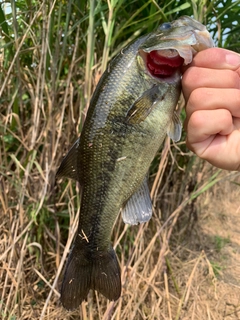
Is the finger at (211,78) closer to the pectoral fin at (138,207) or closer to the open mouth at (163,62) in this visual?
the open mouth at (163,62)

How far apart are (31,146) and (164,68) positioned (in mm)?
1003

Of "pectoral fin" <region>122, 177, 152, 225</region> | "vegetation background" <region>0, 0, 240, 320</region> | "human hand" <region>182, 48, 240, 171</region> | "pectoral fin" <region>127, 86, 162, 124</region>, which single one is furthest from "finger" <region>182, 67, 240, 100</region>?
"vegetation background" <region>0, 0, 240, 320</region>

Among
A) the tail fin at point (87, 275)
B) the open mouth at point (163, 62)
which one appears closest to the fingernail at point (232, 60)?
the open mouth at point (163, 62)

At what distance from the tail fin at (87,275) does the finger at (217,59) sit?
2.43 ft

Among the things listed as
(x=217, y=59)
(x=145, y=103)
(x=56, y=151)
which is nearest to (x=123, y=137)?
(x=145, y=103)

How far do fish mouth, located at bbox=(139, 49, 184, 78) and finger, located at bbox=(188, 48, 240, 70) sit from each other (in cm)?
6

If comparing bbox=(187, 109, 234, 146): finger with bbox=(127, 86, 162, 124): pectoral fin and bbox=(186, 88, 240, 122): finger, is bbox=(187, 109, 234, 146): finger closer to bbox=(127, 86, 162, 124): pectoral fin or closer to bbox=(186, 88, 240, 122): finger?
bbox=(186, 88, 240, 122): finger

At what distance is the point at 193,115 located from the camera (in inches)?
40.3

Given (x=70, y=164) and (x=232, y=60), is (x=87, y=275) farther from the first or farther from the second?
(x=232, y=60)

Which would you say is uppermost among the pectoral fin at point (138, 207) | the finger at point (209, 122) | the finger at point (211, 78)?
the finger at point (211, 78)

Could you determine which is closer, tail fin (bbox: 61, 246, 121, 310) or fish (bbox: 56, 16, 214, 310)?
fish (bbox: 56, 16, 214, 310)

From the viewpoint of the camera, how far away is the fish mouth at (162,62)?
3.33 ft

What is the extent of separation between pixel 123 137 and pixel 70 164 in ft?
0.76

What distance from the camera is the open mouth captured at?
1.02 metres
